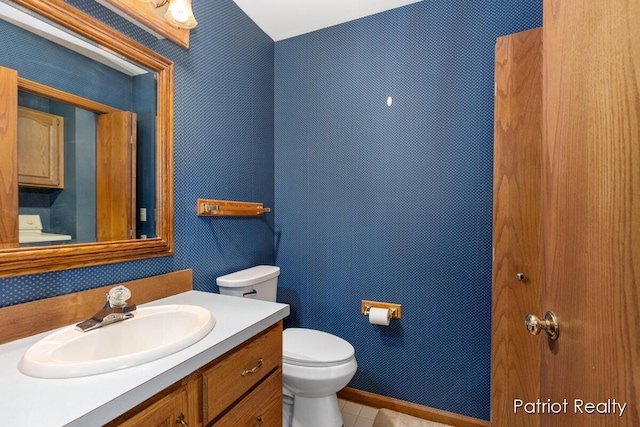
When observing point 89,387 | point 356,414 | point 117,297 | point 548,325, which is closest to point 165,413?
point 89,387

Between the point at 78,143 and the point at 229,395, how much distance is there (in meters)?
0.98

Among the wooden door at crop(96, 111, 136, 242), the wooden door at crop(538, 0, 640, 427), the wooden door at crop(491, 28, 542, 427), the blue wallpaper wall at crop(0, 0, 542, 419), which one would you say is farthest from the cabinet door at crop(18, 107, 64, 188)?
the wooden door at crop(491, 28, 542, 427)

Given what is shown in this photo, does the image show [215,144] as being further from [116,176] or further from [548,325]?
[548,325]

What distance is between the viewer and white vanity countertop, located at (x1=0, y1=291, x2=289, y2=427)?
1.76ft

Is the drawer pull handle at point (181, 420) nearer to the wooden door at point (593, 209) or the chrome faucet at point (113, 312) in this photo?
the chrome faucet at point (113, 312)

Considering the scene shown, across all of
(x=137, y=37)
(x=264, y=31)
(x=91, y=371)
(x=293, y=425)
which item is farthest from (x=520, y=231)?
(x=264, y=31)

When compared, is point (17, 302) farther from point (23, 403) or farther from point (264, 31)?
point (264, 31)

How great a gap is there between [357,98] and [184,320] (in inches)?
62.2

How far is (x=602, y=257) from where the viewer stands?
54cm

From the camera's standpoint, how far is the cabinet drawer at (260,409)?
0.91 metres

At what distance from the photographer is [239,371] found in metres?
0.93

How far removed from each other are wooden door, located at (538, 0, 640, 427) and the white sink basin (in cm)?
89

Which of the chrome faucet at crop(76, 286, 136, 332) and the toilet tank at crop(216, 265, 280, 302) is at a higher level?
the chrome faucet at crop(76, 286, 136, 332)

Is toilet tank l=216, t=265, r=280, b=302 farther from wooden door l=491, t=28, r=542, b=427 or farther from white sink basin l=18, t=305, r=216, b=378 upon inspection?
wooden door l=491, t=28, r=542, b=427
